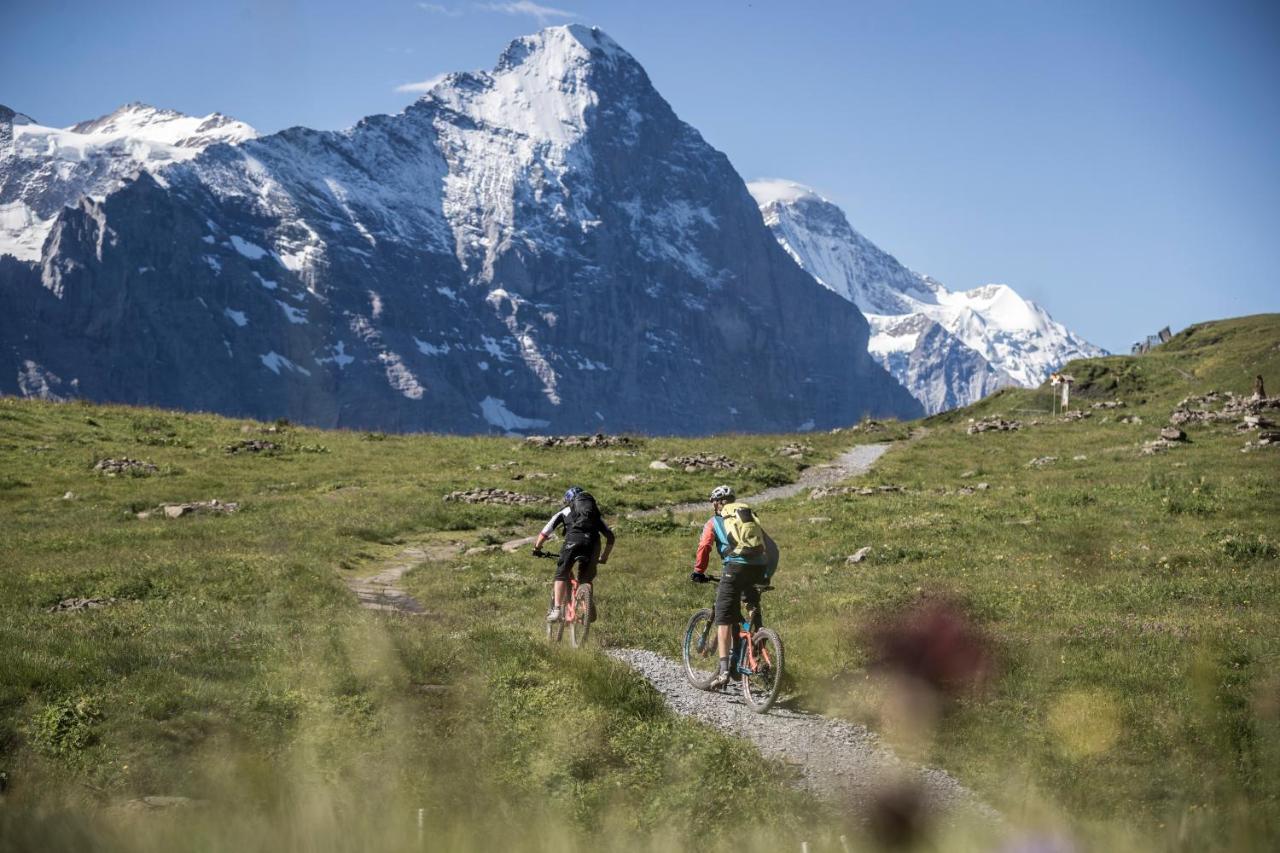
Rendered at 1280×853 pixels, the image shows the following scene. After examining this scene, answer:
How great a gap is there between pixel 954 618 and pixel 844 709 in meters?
4.15

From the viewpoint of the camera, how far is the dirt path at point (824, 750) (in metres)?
11.4

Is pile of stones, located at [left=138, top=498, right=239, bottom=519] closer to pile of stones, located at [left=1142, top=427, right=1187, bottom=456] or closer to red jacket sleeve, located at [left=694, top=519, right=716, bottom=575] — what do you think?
red jacket sleeve, located at [left=694, top=519, right=716, bottom=575]

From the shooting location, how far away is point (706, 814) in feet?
34.6

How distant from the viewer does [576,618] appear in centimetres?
1886

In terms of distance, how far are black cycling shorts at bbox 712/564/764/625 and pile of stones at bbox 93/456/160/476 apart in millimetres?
30260

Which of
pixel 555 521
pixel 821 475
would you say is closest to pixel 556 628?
pixel 555 521

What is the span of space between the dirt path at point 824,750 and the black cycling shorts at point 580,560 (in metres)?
2.51

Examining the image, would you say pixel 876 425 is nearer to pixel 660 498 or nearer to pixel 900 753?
pixel 660 498

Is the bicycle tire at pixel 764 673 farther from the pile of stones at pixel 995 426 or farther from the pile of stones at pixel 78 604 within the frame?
the pile of stones at pixel 995 426

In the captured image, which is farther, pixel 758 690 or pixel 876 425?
pixel 876 425

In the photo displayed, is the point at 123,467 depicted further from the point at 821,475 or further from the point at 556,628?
the point at 821,475

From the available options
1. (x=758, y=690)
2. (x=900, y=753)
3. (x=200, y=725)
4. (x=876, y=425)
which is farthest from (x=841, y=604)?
(x=876, y=425)

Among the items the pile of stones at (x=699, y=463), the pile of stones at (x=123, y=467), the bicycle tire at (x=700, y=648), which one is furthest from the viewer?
the pile of stones at (x=699, y=463)

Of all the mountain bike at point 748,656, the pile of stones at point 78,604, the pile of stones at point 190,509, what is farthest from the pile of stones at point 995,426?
the pile of stones at point 78,604
